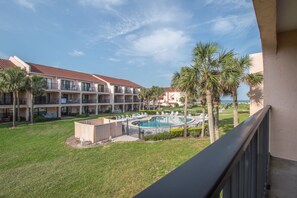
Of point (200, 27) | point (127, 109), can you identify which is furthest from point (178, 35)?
point (127, 109)

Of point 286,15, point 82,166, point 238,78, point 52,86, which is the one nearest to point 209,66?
point 238,78

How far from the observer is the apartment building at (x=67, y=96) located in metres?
25.7

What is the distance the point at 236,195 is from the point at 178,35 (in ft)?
52.3

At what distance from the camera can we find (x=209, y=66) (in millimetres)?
10633

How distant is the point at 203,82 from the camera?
424 inches

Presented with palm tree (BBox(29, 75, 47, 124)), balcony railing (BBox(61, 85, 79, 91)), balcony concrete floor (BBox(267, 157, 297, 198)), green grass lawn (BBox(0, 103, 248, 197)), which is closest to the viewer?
balcony concrete floor (BBox(267, 157, 297, 198))

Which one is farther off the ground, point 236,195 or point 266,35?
point 266,35

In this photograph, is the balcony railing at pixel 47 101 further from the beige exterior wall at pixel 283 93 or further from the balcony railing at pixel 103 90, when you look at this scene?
the beige exterior wall at pixel 283 93

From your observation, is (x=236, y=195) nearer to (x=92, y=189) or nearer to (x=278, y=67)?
(x=278, y=67)

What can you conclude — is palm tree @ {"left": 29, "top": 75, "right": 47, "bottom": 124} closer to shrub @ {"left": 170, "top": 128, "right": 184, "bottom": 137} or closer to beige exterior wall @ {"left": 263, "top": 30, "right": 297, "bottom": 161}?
shrub @ {"left": 170, "top": 128, "right": 184, "bottom": 137}

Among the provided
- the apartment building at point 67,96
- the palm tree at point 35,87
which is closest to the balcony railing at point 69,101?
the apartment building at point 67,96

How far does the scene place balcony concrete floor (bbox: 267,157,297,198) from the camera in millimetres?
2612

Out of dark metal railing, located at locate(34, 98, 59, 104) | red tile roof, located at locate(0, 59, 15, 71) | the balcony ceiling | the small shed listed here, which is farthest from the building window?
the balcony ceiling

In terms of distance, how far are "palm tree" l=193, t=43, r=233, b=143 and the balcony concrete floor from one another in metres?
6.57
